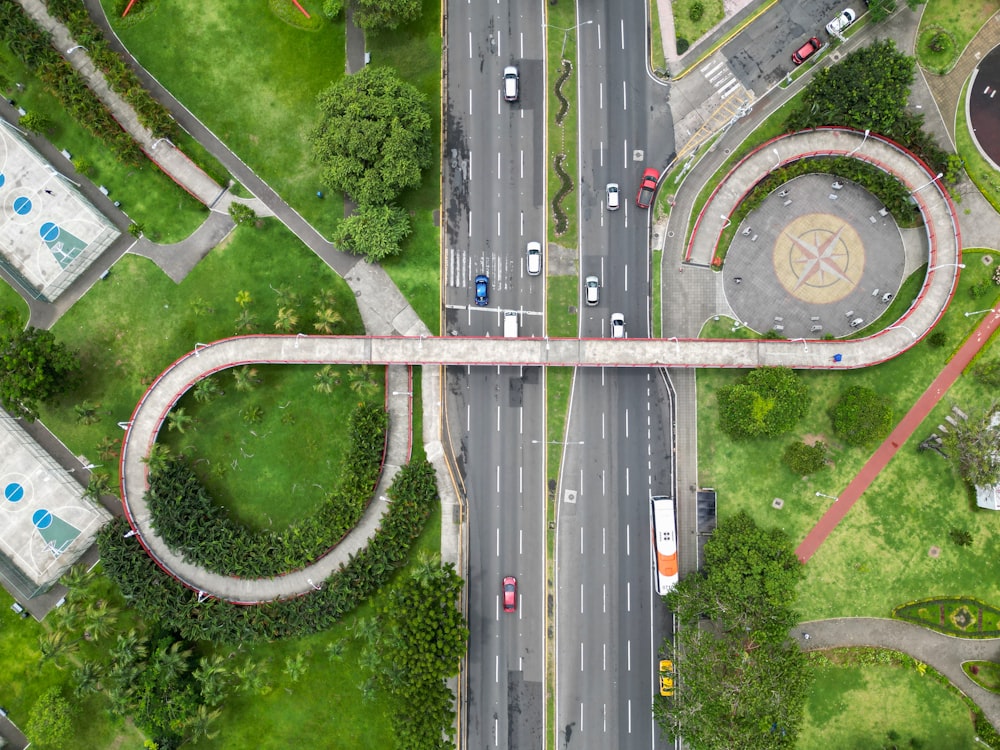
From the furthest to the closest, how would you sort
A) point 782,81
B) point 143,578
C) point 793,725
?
point 782,81, point 143,578, point 793,725

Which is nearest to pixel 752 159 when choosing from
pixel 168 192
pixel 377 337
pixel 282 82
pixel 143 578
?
pixel 377 337

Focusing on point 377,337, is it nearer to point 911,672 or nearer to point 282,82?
point 282,82

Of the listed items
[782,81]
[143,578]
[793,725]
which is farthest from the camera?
Answer: [782,81]

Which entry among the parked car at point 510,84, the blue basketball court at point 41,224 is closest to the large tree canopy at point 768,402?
the parked car at point 510,84

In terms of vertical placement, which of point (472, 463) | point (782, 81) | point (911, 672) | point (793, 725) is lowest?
point (793, 725)

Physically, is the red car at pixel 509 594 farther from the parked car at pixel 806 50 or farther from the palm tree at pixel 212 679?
the parked car at pixel 806 50

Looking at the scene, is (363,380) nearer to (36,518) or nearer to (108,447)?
(108,447)

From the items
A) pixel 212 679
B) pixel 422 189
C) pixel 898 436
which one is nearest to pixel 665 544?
pixel 898 436

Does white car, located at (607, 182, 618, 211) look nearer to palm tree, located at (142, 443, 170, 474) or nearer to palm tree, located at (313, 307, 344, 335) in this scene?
palm tree, located at (313, 307, 344, 335)
